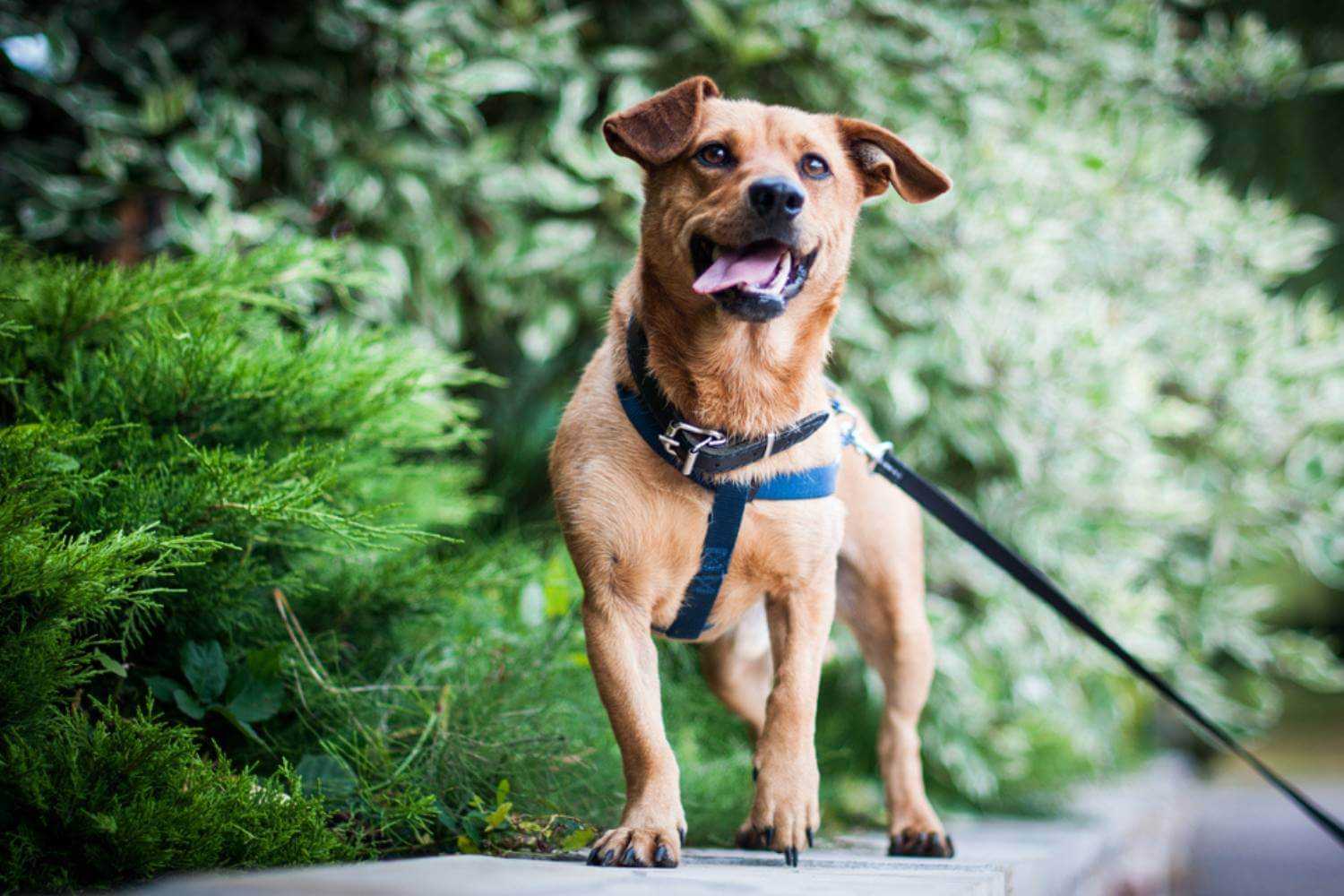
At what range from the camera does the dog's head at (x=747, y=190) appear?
204 centimetres

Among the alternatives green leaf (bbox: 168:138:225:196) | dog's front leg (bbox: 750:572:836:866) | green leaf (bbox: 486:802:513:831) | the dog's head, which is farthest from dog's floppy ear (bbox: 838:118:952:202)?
green leaf (bbox: 168:138:225:196)

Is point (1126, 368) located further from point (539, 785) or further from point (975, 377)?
point (539, 785)

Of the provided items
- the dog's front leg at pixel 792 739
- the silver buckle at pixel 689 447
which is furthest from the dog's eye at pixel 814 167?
the dog's front leg at pixel 792 739

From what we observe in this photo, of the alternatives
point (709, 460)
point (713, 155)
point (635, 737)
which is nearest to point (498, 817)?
point (635, 737)

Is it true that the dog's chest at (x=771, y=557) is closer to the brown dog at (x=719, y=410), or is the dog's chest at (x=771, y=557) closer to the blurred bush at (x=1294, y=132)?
the brown dog at (x=719, y=410)

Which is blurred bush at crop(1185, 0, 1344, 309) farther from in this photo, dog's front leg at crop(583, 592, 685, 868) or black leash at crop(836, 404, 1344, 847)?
dog's front leg at crop(583, 592, 685, 868)

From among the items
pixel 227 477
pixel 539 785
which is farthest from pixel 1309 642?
pixel 227 477

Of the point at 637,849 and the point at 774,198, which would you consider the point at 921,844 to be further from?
the point at 774,198

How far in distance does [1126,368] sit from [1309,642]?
204cm

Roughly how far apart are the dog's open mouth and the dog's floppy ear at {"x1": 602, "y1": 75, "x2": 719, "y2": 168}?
225 mm

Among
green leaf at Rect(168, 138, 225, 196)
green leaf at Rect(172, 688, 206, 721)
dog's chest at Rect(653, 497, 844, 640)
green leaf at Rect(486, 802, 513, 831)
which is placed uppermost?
green leaf at Rect(168, 138, 225, 196)

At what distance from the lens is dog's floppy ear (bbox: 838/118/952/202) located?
7.81ft

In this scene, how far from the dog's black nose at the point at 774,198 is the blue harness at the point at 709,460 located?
0.34 metres

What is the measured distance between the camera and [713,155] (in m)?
2.22
